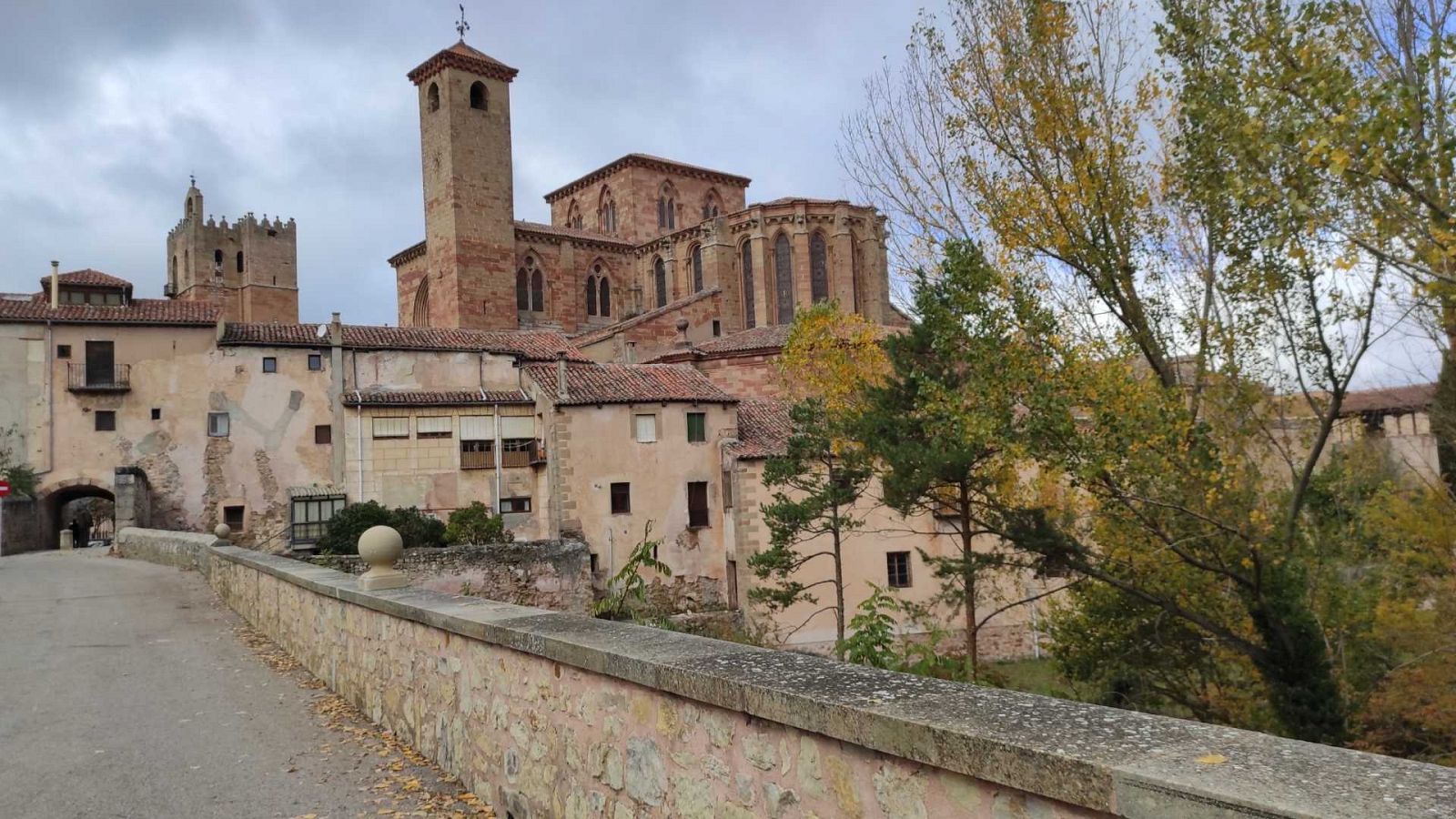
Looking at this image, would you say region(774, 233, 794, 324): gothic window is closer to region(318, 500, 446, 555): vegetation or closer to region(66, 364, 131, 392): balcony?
region(318, 500, 446, 555): vegetation

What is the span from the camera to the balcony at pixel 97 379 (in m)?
28.1

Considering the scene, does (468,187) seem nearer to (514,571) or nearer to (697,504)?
(697,504)

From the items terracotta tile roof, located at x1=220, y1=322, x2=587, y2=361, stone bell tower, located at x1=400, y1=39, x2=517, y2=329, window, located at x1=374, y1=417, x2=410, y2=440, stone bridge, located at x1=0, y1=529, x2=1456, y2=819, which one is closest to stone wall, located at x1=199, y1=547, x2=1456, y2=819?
stone bridge, located at x1=0, y1=529, x2=1456, y2=819

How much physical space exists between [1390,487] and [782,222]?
3071 centimetres

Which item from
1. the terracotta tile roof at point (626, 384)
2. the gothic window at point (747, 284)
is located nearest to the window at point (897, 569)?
the terracotta tile roof at point (626, 384)

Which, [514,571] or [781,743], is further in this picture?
[514,571]

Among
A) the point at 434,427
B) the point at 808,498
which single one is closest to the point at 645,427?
the point at 434,427

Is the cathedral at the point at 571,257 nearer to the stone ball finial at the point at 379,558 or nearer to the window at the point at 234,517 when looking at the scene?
the window at the point at 234,517

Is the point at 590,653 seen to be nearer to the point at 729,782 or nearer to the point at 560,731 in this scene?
the point at 560,731

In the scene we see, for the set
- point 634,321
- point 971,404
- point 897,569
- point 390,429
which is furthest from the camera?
point 634,321

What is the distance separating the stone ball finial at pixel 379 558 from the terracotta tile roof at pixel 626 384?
21058 mm

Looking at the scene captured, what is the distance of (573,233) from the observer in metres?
46.4

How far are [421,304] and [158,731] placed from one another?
43046 millimetres

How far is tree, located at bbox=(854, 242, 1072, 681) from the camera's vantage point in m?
11.5
